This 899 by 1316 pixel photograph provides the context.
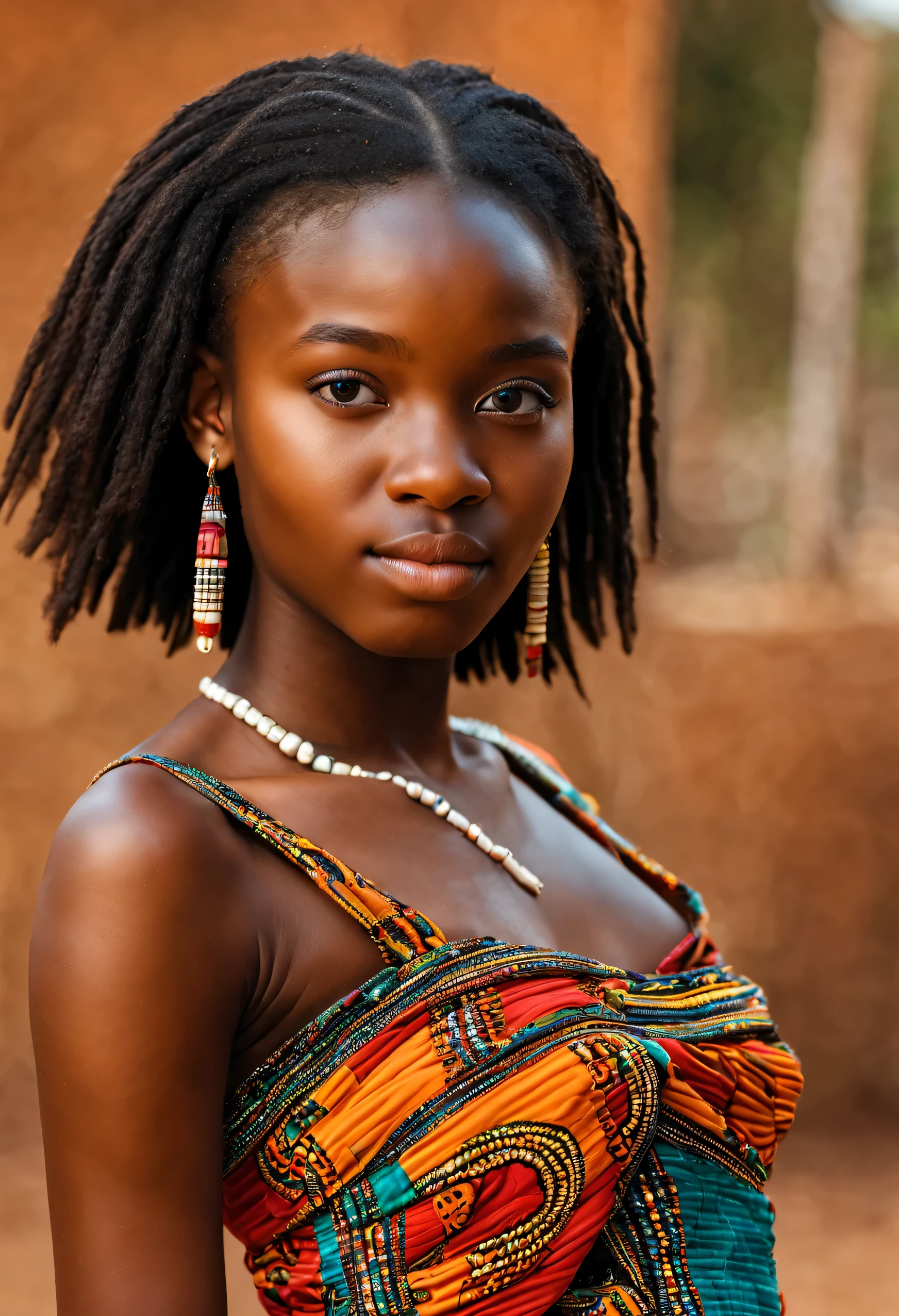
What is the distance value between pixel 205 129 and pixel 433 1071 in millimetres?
1040

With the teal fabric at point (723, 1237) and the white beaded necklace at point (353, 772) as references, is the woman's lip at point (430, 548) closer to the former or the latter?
the white beaded necklace at point (353, 772)

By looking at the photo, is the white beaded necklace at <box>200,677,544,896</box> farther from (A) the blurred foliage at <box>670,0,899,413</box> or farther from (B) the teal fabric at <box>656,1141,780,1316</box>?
(A) the blurred foliage at <box>670,0,899,413</box>

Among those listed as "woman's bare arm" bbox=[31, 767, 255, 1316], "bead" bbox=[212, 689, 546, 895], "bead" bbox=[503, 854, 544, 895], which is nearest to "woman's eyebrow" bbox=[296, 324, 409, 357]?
"bead" bbox=[212, 689, 546, 895]

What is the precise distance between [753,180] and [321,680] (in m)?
8.04

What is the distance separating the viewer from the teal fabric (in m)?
1.57

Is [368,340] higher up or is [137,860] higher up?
[368,340]

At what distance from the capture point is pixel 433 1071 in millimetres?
1436

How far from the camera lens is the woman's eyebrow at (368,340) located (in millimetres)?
1409

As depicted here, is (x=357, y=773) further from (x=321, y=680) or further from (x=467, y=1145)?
(x=467, y=1145)

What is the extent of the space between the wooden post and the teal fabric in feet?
16.1

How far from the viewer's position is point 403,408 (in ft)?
A: 4.70

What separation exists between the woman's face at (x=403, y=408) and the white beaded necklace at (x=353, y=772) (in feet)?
0.56

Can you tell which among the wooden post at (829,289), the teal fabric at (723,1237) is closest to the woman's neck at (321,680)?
the teal fabric at (723,1237)

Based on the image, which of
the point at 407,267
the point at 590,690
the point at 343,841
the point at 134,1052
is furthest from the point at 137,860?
the point at 590,690
